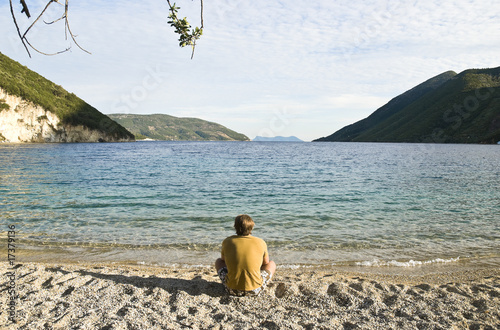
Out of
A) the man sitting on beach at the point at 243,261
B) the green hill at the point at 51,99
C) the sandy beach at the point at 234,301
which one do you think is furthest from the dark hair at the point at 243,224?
the green hill at the point at 51,99

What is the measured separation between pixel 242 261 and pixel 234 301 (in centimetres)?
81

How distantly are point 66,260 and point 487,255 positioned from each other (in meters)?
13.0

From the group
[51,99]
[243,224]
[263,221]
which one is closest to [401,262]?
[243,224]

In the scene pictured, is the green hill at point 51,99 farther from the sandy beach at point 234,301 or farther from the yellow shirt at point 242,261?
the yellow shirt at point 242,261

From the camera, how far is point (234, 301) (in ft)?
19.5

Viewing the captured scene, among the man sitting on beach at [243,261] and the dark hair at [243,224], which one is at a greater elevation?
the dark hair at [243,224]

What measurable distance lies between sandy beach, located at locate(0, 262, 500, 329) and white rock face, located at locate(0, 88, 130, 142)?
11673 cm

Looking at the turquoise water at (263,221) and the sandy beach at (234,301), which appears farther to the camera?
the turquoise water at (263,221)

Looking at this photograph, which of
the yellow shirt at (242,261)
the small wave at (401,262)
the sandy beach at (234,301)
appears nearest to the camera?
the sandy beach at (234,301)

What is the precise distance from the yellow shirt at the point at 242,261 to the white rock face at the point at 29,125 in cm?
11920

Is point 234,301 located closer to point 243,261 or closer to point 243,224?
point 243,261

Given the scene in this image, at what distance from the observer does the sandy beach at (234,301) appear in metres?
5.06

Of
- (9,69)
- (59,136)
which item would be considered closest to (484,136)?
(59,136)

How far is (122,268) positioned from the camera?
7949 mm
